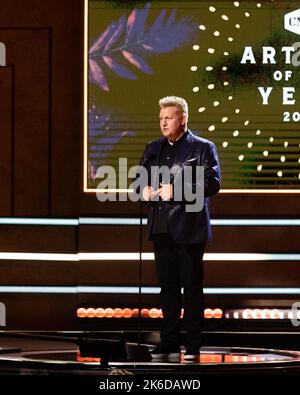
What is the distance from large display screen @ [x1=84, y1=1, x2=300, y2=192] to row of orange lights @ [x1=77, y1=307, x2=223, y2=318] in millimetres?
886

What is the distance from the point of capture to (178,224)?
6.52 meters

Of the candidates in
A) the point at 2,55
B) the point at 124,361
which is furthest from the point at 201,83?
the point at 124,361

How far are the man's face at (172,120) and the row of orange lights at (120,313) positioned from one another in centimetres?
239

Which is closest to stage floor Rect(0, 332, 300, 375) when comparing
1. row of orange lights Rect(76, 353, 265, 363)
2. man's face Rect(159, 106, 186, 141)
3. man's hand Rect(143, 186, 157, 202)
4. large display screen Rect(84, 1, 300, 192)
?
row of orange lights Rect(76, 353, 265, 363)

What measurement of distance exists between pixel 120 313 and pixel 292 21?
2.47 m

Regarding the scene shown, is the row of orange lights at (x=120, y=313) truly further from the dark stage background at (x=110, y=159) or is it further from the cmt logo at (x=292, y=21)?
the cmt logo at (x=292, y=21)

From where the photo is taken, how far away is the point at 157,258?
6633mm

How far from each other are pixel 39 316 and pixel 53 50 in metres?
1.96

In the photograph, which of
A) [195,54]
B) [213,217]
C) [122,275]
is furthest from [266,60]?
[122,275]

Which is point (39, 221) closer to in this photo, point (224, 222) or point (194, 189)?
point (224, 222)

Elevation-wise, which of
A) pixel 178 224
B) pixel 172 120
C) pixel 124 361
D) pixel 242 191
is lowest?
pixel 124 361

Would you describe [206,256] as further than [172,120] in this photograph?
Yes
